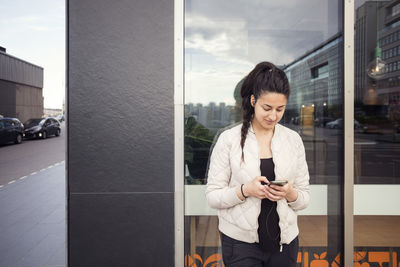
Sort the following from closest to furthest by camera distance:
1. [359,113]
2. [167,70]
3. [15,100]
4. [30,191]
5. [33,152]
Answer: [167,70], [359,113], [30,191], [33,152], [15,100]

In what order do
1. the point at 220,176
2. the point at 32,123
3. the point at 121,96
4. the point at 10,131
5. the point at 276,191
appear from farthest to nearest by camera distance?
1. the point at 32,123
2. the point at 10,131
3. the point at 121,96
4. the point at 220,176
5. the point at 276,191

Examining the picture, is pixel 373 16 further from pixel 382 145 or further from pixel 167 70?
pixel 167 70

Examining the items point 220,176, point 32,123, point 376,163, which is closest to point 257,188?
point 220,176

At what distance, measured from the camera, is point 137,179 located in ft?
7.80

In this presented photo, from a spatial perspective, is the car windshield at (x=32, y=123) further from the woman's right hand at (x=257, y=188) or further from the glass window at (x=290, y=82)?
the woman's right hand at (x=257, y=188)

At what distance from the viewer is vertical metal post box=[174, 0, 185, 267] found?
7.75 ft

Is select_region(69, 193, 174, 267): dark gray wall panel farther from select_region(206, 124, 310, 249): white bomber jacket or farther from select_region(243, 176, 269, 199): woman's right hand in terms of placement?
select_region(243, 176, 269, 199): woman's right hand

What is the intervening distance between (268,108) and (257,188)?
429 mm

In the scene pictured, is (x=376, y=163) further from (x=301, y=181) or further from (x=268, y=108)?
(x=268, y=108)

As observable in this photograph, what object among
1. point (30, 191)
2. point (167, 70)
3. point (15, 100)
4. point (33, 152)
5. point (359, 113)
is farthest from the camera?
point (15, 100)

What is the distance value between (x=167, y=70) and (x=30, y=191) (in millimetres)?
5817

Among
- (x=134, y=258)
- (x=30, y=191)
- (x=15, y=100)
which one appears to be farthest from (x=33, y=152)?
(x=15, y=100)

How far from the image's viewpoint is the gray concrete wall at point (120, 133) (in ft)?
7.73

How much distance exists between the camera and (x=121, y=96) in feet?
7.80
